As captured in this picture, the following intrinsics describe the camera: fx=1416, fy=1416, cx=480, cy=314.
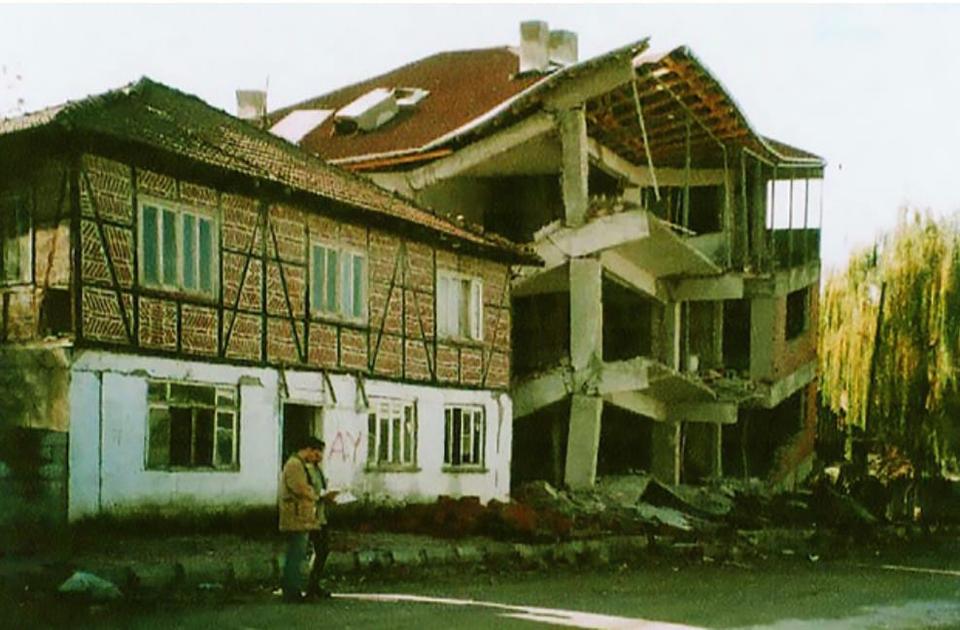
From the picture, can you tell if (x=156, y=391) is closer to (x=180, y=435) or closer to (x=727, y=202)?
(x=180, y=435)

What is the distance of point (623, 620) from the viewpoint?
1483cm

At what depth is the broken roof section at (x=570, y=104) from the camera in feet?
108

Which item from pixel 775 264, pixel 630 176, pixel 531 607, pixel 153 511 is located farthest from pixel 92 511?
pixel 775 264

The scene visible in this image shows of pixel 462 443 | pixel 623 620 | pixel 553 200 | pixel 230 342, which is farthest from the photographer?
pixel 553 200

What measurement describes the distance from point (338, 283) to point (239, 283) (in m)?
3.20

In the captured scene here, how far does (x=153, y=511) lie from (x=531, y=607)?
7.11 metres

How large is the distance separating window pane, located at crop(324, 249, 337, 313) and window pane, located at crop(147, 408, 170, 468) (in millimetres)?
5061

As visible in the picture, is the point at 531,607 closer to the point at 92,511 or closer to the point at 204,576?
the point at 204,576

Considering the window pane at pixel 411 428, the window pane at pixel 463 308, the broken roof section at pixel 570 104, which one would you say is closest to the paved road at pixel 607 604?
the window pane at pixel 411 428

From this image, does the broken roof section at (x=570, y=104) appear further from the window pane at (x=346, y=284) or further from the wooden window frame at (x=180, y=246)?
the wooden window frame at (x=180, y=246)

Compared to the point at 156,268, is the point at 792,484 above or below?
below

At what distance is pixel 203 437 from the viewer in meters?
22.1

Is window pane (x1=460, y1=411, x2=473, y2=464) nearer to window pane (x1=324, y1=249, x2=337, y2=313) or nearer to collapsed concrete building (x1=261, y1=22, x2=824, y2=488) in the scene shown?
collapsed concrete building (x1=261, y1=22, x2=824, y2=488)

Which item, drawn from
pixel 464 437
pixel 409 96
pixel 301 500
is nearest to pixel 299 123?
pixel 409 96
